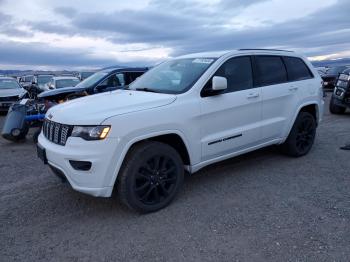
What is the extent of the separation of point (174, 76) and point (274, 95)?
156 centimetres

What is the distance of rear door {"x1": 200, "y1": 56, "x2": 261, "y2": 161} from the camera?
4246mm

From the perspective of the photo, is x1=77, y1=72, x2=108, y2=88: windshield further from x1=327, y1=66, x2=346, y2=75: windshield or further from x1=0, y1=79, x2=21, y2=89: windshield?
x1=327, y1=66, x2=346, y2=75: windshield

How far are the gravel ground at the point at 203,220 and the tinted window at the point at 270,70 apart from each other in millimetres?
1346

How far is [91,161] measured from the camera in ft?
11.2

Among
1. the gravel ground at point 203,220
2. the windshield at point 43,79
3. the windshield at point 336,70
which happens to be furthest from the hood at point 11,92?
the windshield at point 336,70

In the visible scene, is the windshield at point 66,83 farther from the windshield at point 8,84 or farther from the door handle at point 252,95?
the door handle at point 252,95

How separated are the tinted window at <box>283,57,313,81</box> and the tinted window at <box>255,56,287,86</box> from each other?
0.50 ft

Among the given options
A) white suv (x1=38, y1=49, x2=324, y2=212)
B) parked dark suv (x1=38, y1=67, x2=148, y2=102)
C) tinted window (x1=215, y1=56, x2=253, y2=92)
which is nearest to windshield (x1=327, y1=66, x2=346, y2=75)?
parked dark suv (x1=38, y1=67, x2=148, y2=102)

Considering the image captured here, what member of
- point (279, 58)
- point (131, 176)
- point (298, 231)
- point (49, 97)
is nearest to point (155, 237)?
point (131, 176)

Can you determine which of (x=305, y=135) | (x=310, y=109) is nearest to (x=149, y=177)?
(x=305, y=135)

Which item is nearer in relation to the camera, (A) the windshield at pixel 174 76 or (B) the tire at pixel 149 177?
(B) the tire at pixel 149 177

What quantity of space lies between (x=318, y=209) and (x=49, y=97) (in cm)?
697

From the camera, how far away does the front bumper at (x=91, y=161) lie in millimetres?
3414

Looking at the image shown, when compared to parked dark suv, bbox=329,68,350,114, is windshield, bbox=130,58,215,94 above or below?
above
